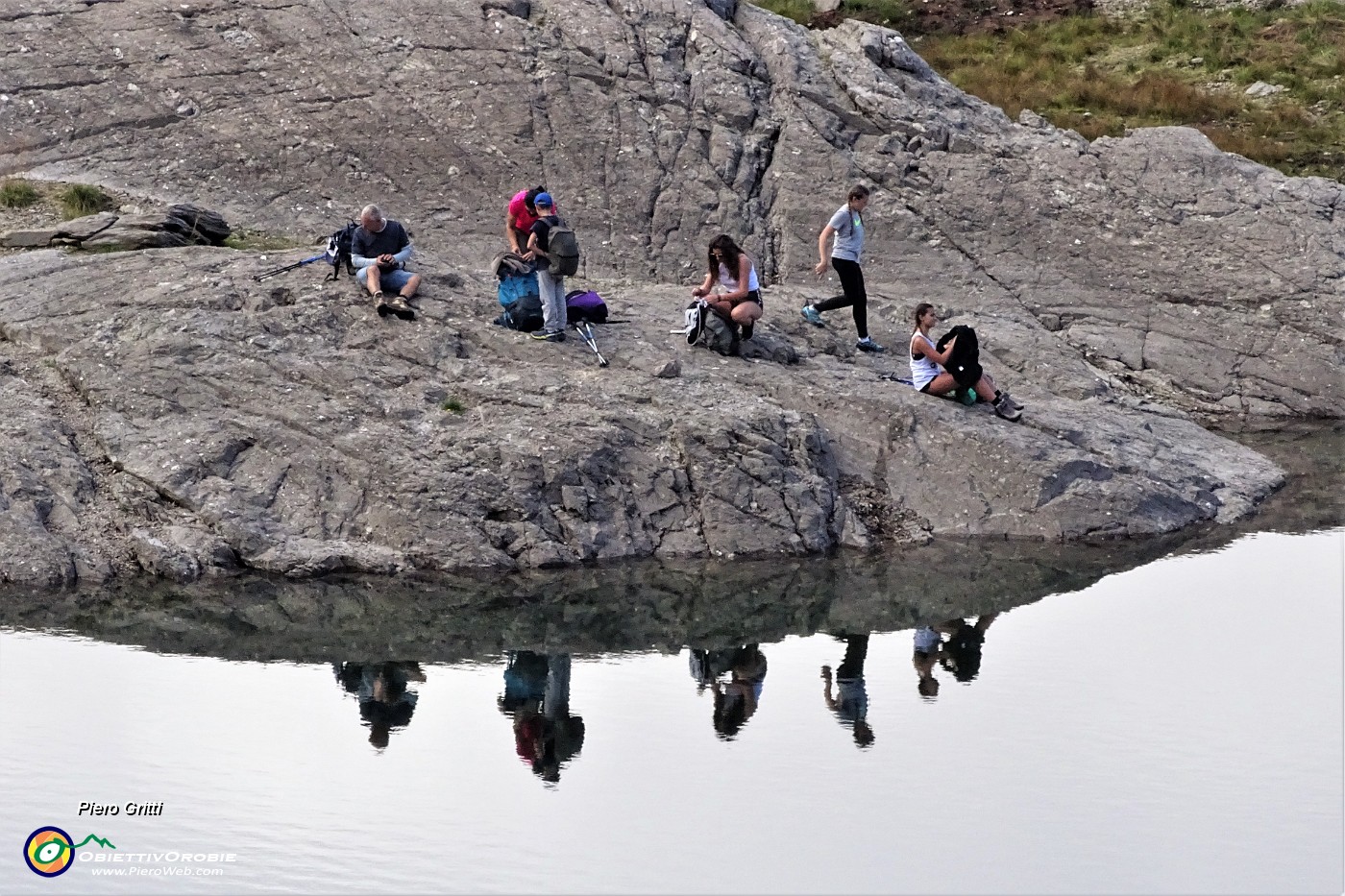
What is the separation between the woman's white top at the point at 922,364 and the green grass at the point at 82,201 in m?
11.3

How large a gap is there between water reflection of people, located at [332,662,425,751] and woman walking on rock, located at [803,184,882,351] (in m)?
8.57

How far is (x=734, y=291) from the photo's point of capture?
19.8 metres

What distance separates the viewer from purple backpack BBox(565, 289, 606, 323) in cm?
1964

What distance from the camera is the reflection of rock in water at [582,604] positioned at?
570 inches

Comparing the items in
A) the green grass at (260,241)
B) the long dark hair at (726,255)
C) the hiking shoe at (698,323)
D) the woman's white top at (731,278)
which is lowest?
the hiking shoe at (698,323)

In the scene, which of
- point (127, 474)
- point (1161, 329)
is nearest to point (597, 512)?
point (127, 474)

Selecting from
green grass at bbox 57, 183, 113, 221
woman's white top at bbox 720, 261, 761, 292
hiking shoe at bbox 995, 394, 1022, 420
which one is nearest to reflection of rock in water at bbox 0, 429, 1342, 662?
hiking shoe at bbox 995, 394, 1022, 420

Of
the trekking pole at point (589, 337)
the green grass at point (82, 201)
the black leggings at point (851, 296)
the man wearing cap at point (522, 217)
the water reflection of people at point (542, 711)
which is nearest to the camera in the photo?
the water reflection of people at point (542, 711)

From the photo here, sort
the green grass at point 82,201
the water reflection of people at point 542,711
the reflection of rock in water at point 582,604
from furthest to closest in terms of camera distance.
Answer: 1. the green grass at point 82,201
2. the reflection of rock in water at point 582,604
3. the water reflection of people at point 542,711

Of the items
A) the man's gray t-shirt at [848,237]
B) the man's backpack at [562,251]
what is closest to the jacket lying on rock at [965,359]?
the man's gray t-shirt at [848,237]

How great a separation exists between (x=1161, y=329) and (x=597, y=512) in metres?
11.6

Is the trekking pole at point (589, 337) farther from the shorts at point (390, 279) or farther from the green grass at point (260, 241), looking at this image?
the green grass at point (260, 241)

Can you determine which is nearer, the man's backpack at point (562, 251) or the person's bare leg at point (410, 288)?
the man's backpack at point (562, 251)

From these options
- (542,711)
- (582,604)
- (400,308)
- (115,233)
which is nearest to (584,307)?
(400,308)
